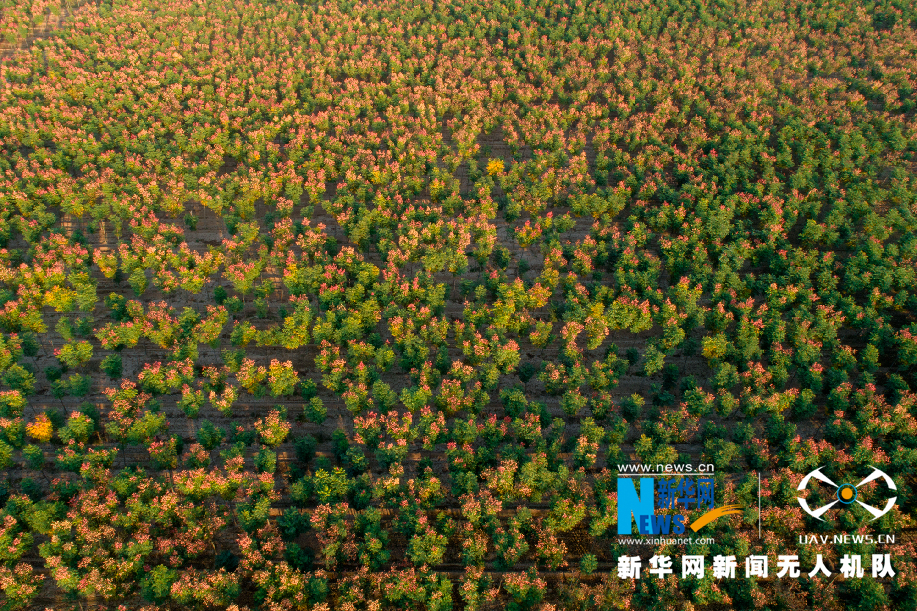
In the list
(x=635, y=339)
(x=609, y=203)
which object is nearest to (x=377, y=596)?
(x=635, y=339)

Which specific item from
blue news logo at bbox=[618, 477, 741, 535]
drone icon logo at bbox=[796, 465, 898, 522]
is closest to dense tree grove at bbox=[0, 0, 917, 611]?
drone icon logo at bbox=[796, 465, 898, 522]

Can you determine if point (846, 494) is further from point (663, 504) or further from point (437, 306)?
point (437, 306)

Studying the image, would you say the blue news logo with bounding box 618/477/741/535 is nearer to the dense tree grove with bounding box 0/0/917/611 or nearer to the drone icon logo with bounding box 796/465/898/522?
the dense tree grove with bounding box 0/0/917/611

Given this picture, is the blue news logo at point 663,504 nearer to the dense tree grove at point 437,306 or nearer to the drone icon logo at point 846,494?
the dense tree grove at point 437,306

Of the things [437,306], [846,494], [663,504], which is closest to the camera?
[663,504]

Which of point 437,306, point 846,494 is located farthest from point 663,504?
point 437,306

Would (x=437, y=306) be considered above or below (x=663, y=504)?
above

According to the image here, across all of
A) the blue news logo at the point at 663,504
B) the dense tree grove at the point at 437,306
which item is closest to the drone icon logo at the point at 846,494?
the dense tree grove at the point at 437,306
